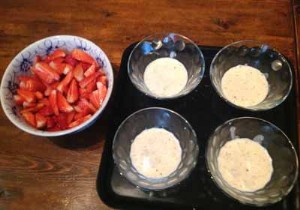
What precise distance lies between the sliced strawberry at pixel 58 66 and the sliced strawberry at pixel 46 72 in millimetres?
10

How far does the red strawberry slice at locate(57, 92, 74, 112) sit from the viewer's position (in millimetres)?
902

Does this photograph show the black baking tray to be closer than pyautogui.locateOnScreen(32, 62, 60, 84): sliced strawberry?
Yes

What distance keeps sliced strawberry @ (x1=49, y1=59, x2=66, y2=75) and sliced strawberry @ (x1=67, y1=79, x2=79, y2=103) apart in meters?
0.05

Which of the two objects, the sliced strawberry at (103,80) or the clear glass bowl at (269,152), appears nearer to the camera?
the clear glass bowl at (269,152)

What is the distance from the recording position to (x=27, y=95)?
0.91 m

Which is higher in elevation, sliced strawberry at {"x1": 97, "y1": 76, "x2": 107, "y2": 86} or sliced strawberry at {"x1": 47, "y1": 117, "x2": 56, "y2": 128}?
sliced strawberry at {"x1": 97, "y1": 76, "x2": 107, "y2": 86}

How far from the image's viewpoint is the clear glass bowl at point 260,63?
952mm

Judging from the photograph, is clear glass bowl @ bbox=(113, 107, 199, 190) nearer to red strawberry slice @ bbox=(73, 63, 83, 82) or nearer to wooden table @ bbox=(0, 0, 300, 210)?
wooden table @ bbox=(0, 0, 300, 210)

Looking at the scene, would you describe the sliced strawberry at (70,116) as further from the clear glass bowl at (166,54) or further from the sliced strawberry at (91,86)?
the clear glass bowl at (166,54)

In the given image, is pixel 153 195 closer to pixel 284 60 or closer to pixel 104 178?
pixel 104 178

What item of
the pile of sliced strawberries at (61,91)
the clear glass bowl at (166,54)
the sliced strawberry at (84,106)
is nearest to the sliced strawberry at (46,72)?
the pile of sliced strawberries at (61,91)

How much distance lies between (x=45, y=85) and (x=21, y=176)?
0.86 ft

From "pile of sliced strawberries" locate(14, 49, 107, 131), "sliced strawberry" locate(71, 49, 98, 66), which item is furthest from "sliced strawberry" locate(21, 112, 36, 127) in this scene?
"sliced strawberry" locate(71, 49, 98, 66)

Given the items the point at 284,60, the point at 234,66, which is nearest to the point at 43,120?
the point at 234,66
